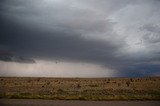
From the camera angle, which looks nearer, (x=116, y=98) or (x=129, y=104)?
(x=129, y=104)

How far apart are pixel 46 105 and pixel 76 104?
8.00 ft

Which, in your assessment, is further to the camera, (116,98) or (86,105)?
(116,98)

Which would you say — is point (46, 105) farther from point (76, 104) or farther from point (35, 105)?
point (76, 104)

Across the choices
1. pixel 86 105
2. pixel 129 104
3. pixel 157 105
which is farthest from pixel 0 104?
pixel 157 105

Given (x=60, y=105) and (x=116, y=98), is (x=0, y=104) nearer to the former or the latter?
(x=60, y=105)

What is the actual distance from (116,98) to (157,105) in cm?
615

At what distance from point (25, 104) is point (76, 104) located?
408 cm

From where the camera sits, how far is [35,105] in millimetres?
22125

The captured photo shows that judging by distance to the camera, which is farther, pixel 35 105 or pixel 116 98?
pixel 116 98

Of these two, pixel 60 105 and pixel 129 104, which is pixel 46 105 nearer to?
pixel 60 105

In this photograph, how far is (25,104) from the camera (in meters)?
22.5

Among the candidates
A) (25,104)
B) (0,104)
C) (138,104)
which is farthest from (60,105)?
(138,104)

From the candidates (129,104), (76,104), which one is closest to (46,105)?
(76,104)

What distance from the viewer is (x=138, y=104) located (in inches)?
892
